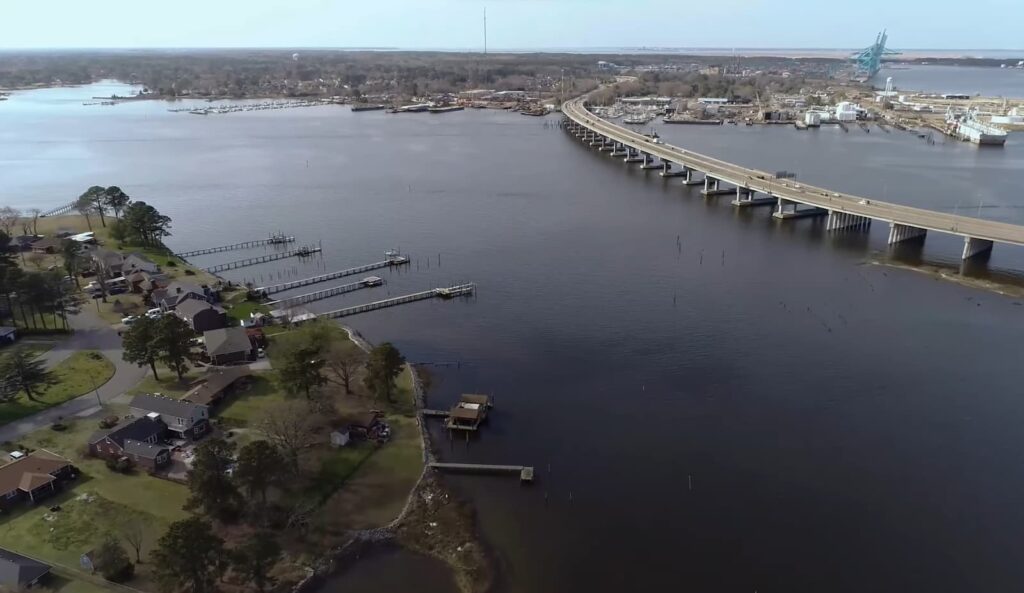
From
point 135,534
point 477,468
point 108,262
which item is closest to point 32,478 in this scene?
point 135,534

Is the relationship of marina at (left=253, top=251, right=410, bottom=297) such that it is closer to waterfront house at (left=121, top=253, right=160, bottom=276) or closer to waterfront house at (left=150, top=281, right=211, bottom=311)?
waterfront house at (left=150, top=281, right=211, bottom=311)

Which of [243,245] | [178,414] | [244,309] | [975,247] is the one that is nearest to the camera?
[178,414]

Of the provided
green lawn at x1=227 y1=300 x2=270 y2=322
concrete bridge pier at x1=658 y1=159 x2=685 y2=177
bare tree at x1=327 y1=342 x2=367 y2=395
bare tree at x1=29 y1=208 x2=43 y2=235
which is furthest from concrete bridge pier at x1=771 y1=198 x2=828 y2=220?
bare tree at x1=29 y1=208 x2=43 y2=235

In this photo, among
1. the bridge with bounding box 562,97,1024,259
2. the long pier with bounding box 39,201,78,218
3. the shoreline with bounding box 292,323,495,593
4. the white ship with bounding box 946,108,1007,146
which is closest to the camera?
the shoreline with bounding box 292,323,495,593

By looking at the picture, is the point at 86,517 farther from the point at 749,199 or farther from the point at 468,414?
the point at 749,199

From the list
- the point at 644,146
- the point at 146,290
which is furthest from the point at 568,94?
the point at 146,290

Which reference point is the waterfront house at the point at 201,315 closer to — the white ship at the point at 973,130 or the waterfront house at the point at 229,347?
the waterfront house at the point at 229,347
